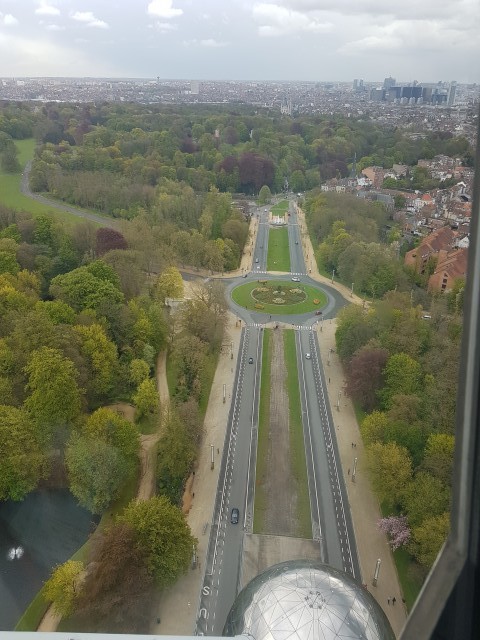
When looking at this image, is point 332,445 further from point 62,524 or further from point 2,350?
point 2,350

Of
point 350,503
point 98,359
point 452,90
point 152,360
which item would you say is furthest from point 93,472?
point 452,90

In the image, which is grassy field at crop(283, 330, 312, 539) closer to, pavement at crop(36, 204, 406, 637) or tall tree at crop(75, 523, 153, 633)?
pavement at crop(36, 204, 406, 637)

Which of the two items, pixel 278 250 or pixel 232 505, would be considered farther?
pixel 278 250

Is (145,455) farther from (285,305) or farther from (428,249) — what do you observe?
(428,249)

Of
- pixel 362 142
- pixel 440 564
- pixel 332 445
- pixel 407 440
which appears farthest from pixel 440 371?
pixel 362 142

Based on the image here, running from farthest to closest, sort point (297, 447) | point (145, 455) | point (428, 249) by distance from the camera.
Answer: point (428, 249) → point (297, 447) → point (145, 455)
